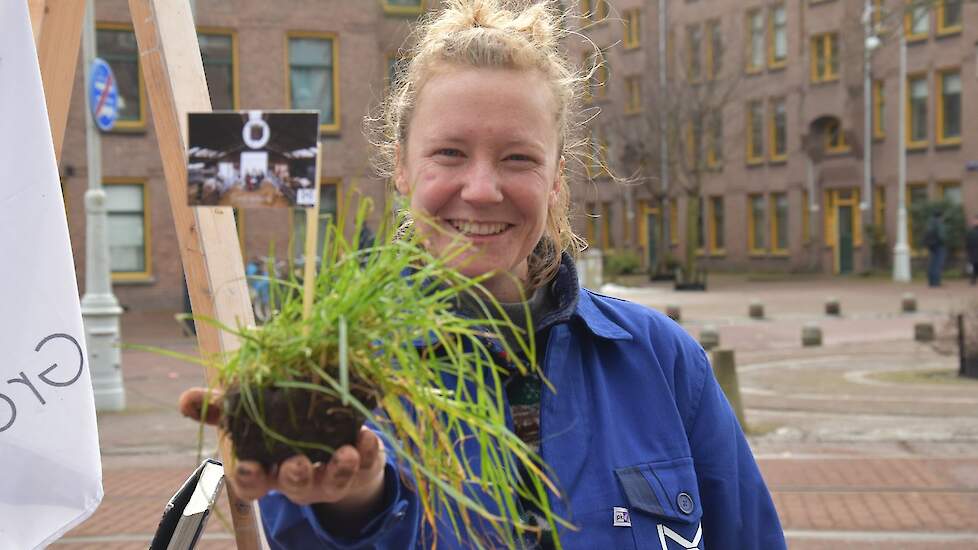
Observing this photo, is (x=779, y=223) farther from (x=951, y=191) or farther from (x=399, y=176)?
(x=399, y=176)

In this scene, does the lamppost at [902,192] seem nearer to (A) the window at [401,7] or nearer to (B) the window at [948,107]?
(B) the window at [948,107]

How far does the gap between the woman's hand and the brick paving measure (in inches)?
158

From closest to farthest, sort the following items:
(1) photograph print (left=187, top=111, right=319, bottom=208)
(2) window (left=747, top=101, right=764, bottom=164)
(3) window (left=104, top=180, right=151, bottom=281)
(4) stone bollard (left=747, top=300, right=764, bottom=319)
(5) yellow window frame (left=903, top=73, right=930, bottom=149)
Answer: (1) photograph print (left=187, top=111, right=319, bottom=208)
(4) stone bollard (left=747, top=300, right=764, bottom=319)
(3) window (left=104, top=180, right=151, bottom=281)
(5) yellow window frame (left=903, top=73, right=930, bottom=149)
(2) window (left=747, top=101, right=764, bottom=164)

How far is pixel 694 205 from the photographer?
111 ft

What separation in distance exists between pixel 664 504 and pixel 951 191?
33902 millimetres

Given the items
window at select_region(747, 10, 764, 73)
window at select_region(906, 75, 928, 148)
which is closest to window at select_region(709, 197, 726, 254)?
window at select_region(747, 10, 764, 73)

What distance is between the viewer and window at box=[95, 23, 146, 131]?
23125 millimetres

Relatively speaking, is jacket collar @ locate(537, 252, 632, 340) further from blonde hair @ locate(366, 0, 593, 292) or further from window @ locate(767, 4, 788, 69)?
window @ locate(767, 4, 788, 69)

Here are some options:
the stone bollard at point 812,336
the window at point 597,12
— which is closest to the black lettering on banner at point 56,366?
the window at point 597,12

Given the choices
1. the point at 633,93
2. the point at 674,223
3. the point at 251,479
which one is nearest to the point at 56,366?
the point at 251,479

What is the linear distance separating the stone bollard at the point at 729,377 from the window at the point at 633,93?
30.2m

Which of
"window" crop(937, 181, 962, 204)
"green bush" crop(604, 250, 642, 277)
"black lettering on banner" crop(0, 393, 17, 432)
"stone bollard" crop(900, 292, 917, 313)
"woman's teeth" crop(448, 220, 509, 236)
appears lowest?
"stone bollard" crop(900, 292, 917, 313)

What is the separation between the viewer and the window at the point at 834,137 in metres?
36.9

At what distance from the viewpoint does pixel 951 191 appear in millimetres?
33125
